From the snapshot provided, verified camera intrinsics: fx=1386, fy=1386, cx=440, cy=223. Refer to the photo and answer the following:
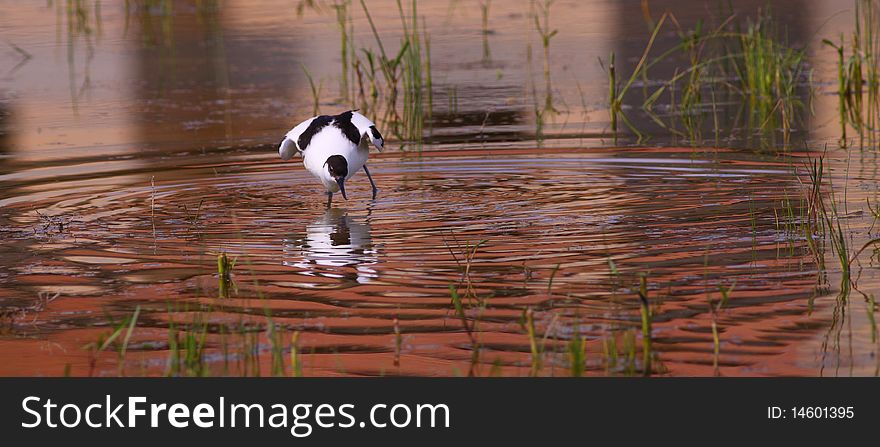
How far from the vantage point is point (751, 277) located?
620cm

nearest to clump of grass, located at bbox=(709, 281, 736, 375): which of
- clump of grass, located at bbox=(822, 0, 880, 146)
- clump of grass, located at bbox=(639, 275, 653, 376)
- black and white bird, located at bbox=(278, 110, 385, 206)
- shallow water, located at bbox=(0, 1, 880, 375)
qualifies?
shallow water, located at bbox=(0, 1, 880, 375)

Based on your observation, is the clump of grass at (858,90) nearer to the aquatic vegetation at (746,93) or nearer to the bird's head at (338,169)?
the aquatic vegetation at (746,93)

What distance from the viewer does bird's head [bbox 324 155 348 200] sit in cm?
883

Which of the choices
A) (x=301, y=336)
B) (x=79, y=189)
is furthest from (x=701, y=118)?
(x=301, y=336)

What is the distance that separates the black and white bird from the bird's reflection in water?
433mm

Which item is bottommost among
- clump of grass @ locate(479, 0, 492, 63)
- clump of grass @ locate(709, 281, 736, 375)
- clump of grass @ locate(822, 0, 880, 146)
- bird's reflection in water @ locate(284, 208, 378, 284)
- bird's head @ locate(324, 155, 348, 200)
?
clump of grass @ locate(709, 281, 736, 375)

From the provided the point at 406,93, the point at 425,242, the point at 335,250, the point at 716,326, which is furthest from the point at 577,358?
the point at 406,93

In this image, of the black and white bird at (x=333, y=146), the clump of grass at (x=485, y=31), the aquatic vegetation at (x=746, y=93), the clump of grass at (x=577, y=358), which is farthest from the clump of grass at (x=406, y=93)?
the clump of grass at (x=577, y=358)

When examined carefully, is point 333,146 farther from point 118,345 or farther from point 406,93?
point 118,345

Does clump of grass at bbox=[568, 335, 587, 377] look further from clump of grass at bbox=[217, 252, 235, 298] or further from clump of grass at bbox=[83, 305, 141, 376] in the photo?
clump of grass at bbox=[217, 252, 235, 298]

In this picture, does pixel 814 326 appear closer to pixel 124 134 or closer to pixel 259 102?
pixel 124 134

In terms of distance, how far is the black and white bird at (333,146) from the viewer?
894cm

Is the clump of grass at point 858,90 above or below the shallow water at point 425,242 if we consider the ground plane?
above

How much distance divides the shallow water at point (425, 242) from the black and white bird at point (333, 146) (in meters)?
0.20
